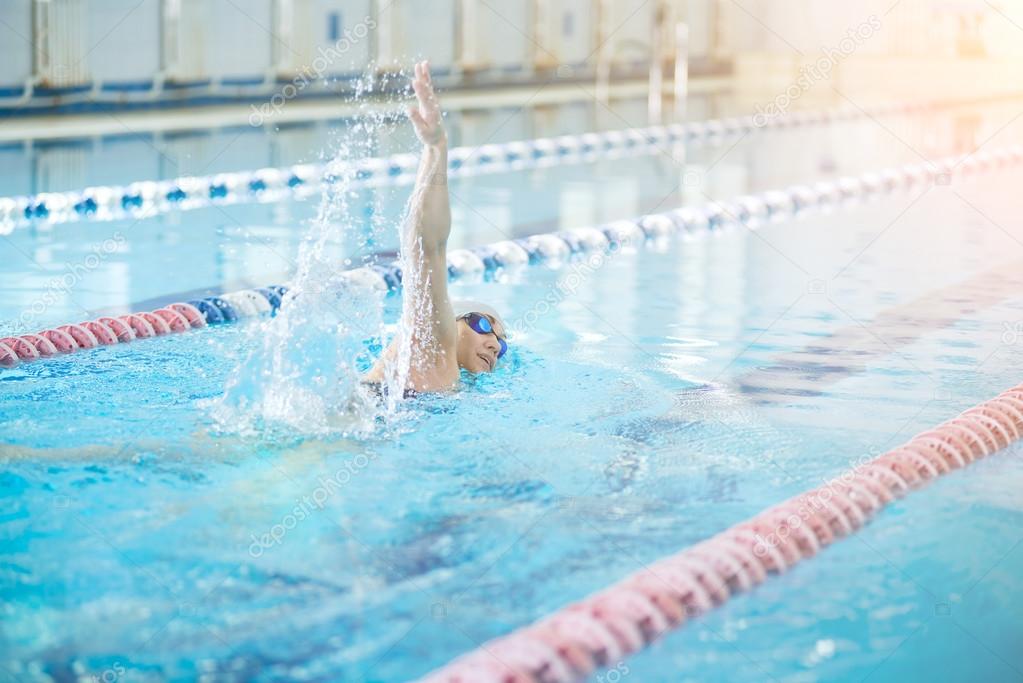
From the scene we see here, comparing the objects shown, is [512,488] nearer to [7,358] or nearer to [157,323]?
[7,358]

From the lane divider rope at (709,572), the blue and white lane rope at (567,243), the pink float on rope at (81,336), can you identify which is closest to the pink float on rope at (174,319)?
the blue and white lane rope at (567,243)

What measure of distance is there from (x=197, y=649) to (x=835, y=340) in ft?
10.3

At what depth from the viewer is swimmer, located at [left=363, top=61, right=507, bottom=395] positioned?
3.40m

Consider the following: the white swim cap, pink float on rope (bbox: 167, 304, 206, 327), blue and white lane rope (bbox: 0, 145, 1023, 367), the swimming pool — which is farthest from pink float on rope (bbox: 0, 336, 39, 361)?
the white swim cap

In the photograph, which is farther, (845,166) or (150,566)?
(845,166)

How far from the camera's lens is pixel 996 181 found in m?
9.82

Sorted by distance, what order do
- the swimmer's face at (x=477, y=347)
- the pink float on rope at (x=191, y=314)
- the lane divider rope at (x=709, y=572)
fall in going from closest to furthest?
1. the lane divider rope at (x=709, y=572)
2. the swimmer's face at (x=477, y=347)
3. the pink float on rope at (x=191, y=314)

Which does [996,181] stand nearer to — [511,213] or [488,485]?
[511,213]

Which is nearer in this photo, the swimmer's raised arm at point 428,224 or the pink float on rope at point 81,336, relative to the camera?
the swimmer's raised arm at point 428,224

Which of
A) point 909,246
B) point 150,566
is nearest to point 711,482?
point 150,566

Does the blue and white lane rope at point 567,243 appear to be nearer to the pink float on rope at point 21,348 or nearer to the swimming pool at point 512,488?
the pink float on rope at point 21,348

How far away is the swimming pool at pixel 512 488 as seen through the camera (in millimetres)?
2504

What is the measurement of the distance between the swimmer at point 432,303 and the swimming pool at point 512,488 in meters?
0.11

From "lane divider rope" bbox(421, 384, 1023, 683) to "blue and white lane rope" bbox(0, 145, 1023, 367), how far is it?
243 centimetres
